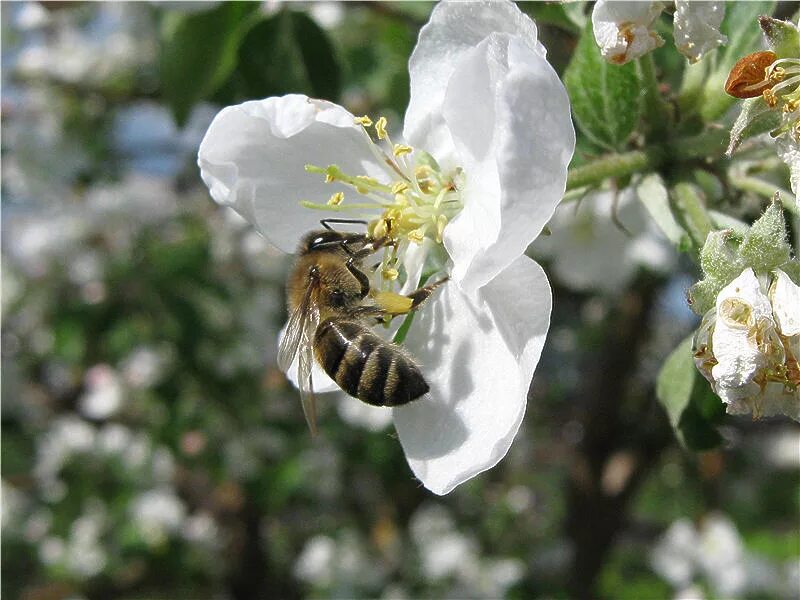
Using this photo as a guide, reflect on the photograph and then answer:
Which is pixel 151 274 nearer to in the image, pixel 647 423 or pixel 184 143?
pixel 184 143

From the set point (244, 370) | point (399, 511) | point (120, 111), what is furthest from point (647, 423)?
point (120, 111)

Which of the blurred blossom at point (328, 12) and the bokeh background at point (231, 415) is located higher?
the blurred blossom at point (328, 12)

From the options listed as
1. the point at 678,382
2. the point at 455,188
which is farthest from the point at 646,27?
the point at 678,382

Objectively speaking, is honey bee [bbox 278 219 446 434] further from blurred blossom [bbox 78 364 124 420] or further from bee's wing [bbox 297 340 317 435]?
blurred blossom [bbox 78 364 124 420]

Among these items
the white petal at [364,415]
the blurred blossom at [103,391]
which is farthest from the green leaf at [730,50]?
the blurred blossom at [103,391]

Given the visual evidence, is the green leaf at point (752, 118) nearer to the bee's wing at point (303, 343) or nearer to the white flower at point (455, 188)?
the white flower at point (455, 188)

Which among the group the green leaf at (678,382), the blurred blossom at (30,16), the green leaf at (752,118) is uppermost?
the green leaf at (752,118)

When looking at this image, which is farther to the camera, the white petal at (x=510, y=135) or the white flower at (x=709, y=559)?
the white flower at (x=709, y=559)
